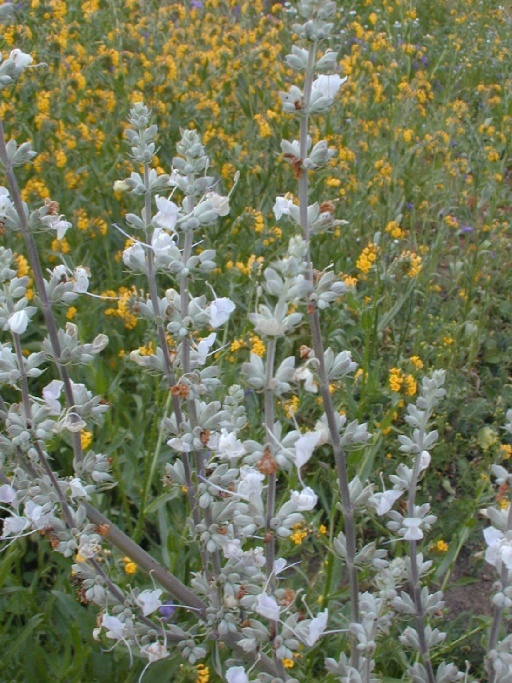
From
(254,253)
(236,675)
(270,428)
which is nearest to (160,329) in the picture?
(270,428)

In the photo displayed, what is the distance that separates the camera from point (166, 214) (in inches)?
56.4

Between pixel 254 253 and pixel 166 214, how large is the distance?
236 cm

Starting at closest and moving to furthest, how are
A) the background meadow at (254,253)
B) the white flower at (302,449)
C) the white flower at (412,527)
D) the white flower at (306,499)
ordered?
the white flower at (302,449) → the white flower at (306,499) → the white flower at (412,527) → the background meadow at (254,253)

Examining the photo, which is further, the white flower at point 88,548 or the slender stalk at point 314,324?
the white flower at point 88,548

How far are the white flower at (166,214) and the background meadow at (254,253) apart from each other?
0.59 meters

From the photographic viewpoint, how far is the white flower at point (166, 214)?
1.42m

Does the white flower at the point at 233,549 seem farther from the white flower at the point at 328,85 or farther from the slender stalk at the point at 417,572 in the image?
the white flower at the point at 328,85

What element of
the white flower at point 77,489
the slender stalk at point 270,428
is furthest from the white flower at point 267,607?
the white flower at point 77,489

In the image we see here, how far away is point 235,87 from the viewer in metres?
4.84

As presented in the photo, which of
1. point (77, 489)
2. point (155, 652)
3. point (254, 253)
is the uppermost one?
point (77, 489)

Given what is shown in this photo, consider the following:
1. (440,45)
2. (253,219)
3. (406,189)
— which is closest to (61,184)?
(253,219)

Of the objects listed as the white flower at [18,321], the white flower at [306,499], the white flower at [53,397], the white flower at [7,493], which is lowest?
the white flower at [7,493]

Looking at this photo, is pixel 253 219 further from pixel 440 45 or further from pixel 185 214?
pixel 440 45

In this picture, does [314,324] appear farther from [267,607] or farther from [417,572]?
[417,572]
